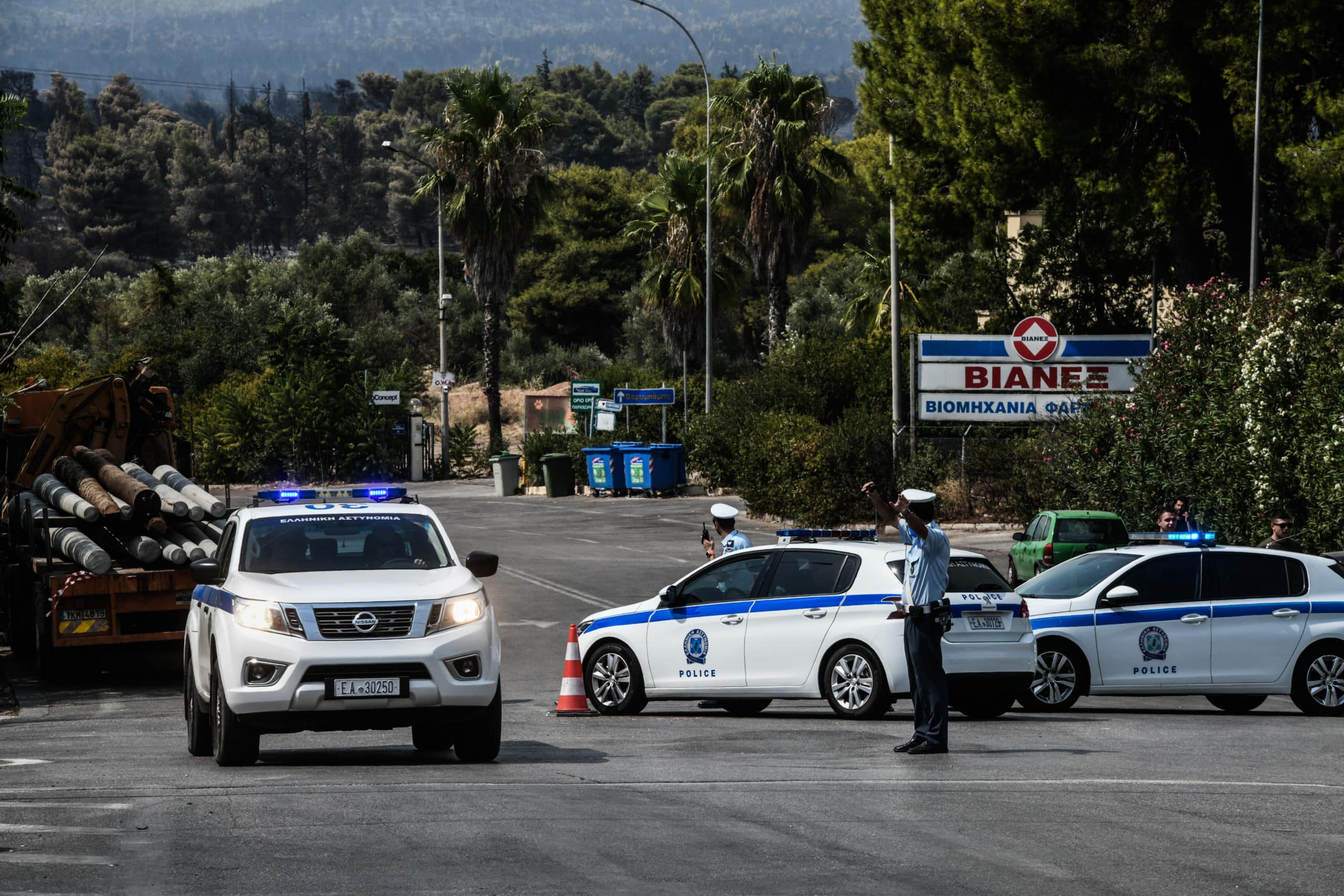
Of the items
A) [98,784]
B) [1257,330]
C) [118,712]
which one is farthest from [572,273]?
[98,784]

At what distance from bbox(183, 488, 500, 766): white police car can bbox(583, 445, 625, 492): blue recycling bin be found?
3550 centimetres

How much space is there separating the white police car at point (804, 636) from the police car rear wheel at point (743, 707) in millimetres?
112

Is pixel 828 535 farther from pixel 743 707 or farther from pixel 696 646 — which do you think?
pixel 743 707

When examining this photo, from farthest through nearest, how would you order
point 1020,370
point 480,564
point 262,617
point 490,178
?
point 490,178, point 1020,370, point 480,564, point 262,617

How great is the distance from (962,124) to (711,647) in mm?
21731

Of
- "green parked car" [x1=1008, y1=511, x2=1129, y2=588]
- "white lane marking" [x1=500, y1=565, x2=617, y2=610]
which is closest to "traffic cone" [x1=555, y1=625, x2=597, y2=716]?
"white lane marking" [x1=500, y1=565, x2=617, y2=610]

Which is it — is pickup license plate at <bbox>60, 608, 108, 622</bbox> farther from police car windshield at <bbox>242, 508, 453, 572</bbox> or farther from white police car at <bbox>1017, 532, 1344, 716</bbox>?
white police car at <bbox>1017, 532, 1344, 716</bbox>

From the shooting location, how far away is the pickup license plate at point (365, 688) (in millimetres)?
10391

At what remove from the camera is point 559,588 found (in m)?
26.8

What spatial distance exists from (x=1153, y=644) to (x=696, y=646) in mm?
4155

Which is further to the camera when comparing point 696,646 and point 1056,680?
point 1056,680

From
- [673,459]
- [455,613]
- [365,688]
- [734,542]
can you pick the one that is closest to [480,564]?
[455,613]

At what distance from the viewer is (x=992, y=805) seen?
9.23 metres

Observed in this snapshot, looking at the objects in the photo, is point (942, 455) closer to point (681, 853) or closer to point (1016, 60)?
point (1016, 60)
